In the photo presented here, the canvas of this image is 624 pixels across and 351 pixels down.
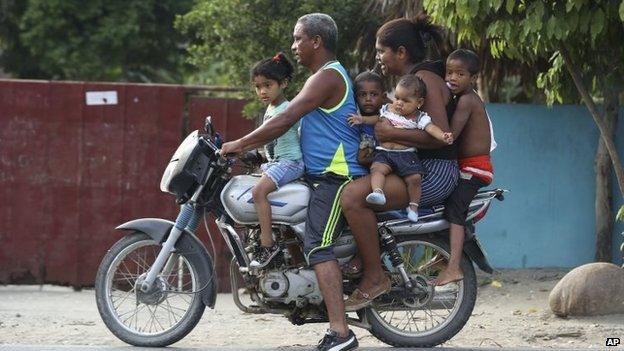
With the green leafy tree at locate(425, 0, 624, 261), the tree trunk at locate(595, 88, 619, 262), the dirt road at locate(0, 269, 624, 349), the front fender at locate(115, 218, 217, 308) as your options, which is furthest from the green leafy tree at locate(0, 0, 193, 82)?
the front fender at locate(115, 218, 217, 308)

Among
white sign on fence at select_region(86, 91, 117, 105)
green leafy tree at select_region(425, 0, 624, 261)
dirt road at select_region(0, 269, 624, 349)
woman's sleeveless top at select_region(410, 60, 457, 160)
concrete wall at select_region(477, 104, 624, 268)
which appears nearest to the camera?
woman's sleeveless top at select_region(410, 60, 457, 160)

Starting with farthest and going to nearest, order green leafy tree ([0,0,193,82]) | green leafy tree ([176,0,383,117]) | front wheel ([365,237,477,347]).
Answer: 1. green leafy tree ([0,0,193,82])
2. green leafy tree ([176,0,383,117])
3. front wheel ([365,237,477,347])

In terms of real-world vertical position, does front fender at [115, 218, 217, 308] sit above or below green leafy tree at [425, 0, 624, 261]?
below

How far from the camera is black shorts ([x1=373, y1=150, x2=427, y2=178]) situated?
6.32m

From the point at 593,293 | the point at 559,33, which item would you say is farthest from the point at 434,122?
the point at 593,293

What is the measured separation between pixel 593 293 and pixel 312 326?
2.04m

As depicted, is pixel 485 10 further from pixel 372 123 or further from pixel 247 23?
pixel 247 23

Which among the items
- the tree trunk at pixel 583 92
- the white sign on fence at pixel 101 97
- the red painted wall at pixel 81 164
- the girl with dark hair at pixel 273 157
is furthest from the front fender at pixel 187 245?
the white sign on fence at pixel 101 97

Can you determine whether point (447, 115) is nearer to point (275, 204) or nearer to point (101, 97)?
point (275, 204)

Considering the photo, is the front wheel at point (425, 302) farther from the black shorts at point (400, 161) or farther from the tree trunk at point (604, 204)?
the tree trunk at point (604, 204)

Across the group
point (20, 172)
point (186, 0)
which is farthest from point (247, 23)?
point (186, 0)

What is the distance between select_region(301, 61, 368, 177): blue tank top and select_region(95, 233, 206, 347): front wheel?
3.21 feet

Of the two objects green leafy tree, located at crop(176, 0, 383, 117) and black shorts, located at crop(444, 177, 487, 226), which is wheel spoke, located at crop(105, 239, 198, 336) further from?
green leafy tree, located at crop(176, 0, 383, 117)

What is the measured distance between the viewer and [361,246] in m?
6.38
